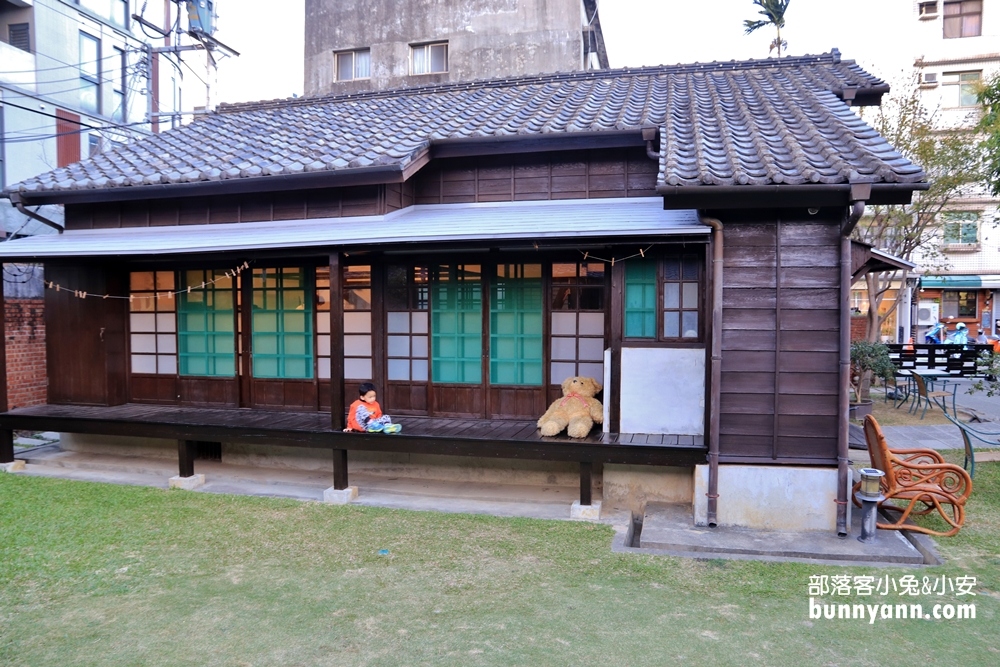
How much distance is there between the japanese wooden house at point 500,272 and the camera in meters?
6.33

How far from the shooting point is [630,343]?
279 inches

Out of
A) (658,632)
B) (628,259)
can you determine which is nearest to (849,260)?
(628,259)

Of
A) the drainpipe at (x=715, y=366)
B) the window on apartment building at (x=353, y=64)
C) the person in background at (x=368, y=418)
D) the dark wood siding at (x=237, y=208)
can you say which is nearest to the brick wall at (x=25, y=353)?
the dark wood siding at (x=237, y=208)

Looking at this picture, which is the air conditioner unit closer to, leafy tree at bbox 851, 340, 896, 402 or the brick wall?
leafy tree at bbox 851, 340, 896, 402

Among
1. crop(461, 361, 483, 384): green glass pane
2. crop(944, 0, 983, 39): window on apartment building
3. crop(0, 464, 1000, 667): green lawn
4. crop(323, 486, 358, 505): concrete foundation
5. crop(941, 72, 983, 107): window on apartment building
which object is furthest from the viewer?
crop(944, 0, 983, 39): window on apartment building

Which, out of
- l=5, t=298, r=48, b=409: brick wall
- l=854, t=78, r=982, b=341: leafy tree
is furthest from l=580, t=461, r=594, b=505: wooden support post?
l=854, t=78, r=982, b=341: leafy tree

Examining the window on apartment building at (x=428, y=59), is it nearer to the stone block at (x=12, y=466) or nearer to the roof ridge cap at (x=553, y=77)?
the roof ridge cap at (x=553, y=77)

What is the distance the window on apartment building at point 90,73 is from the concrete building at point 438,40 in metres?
5.39

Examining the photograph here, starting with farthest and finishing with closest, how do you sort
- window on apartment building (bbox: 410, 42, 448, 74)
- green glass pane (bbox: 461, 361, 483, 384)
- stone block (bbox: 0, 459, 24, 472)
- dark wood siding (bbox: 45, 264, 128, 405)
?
1. window on apartment building (bbox: 410, 42, 448, 74)
2. dark wood siding (bbox: 45, 264, 128, 405)
3. stone block (bbox: 0, 459, 24, 472)
4. green glass pane (bbox: 461, 361, 483, 384)

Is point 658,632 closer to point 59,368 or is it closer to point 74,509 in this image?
point 74,509

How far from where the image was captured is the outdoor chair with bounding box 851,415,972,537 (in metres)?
6.27

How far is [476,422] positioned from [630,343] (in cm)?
223

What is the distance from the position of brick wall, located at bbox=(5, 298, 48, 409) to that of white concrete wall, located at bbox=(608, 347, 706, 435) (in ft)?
30.3

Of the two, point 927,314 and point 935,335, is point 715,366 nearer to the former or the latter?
point 935,335
